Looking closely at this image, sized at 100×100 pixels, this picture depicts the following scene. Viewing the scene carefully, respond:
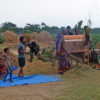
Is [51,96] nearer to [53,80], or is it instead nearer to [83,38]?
[53,80]

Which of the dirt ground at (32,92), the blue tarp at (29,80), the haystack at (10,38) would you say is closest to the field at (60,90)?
the dirt ground at (32,92)

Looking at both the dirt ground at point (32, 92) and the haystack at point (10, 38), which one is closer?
the dirt ground at point (32, 92)

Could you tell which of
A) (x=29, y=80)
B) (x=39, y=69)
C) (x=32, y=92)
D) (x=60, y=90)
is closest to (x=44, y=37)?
(x=39, y=69)

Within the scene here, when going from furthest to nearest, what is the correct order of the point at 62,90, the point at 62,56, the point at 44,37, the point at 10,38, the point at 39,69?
the point at 44,37 < the point at 10,38 < the point at 39,69 < the point at 62,56 < the point at 62,90

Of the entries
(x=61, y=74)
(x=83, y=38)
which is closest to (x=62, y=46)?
(x=61, y=74)

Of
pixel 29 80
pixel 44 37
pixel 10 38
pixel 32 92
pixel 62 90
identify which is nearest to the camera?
pixel 32 92

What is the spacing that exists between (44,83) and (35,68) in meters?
2.08

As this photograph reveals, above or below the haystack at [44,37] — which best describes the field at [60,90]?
below

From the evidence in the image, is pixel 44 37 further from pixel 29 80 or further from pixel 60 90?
pixel 60 90

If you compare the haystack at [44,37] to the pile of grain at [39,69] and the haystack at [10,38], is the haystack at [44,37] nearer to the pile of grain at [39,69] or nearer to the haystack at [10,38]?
the haystack at [10,38]

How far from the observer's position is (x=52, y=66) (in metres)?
9.30

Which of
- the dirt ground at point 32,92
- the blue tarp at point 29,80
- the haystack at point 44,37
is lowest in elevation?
the blue tarp at point 29,80

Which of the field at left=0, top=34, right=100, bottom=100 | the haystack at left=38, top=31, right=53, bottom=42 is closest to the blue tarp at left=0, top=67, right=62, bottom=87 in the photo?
the field at left=0, top=34, right=100, bottom=100

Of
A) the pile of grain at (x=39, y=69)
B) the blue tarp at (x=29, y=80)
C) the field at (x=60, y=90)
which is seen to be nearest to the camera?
the field at (x=60, y=90)
